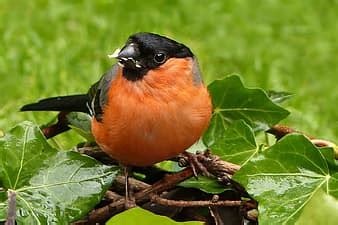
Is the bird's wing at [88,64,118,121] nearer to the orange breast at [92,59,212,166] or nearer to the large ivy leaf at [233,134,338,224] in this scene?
the orange breast at [92,59,212,166]

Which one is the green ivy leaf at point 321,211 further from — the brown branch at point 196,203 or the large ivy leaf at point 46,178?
the large ivy leaf at point 46,178

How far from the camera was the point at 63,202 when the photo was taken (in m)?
1.65

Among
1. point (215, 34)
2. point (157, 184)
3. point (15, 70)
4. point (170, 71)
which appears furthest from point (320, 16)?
point (157, 184)

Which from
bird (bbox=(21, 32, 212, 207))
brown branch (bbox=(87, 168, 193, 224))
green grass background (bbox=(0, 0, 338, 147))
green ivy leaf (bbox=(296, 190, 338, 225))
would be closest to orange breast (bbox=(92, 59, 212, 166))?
bird (bbox=(21, 32, 212, 207))

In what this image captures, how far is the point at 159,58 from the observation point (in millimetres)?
2002

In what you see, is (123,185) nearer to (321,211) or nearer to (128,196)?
(128,196)

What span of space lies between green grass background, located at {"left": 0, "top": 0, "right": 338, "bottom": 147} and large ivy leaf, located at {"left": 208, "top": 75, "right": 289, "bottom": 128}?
194cm

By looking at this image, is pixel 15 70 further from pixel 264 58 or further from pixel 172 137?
pixel 172 137

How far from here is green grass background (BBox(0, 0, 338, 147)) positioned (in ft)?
14.3

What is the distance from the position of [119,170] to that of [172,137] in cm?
16

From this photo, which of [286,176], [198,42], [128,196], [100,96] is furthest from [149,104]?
[198,42]

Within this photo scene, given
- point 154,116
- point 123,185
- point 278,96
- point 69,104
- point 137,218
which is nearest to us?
point 137,218

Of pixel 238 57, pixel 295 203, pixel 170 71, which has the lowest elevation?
pixel 238 57

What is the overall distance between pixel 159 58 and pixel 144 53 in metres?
0.05
